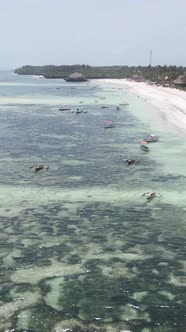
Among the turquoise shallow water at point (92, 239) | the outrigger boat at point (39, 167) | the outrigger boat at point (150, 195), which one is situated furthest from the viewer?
the outrigger boat at point (39, 167)

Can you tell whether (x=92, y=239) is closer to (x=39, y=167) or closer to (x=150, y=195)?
(x=150, y=195)

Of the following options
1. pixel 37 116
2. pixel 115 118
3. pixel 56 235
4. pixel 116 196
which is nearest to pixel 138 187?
pixel 116 196

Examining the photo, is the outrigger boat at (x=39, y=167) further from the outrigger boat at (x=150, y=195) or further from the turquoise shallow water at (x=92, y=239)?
the outrigger boat at (x=150, y=195)

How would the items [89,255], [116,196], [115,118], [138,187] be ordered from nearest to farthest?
[89,255] < [116,196] < [138,187] < [115,118]


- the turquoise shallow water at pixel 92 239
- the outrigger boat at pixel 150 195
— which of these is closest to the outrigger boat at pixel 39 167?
the turquoise shallow water at pixel 92 239

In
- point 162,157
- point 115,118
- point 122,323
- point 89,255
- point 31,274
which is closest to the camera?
point 122,323

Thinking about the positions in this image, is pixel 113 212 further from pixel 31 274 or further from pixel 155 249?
pixel 31 274

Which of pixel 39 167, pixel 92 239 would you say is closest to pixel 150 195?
pixel 92 239

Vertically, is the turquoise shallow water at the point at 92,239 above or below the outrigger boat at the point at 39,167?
below

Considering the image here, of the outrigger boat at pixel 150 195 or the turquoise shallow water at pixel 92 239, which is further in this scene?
the outrigger boat at pixel 150 195
